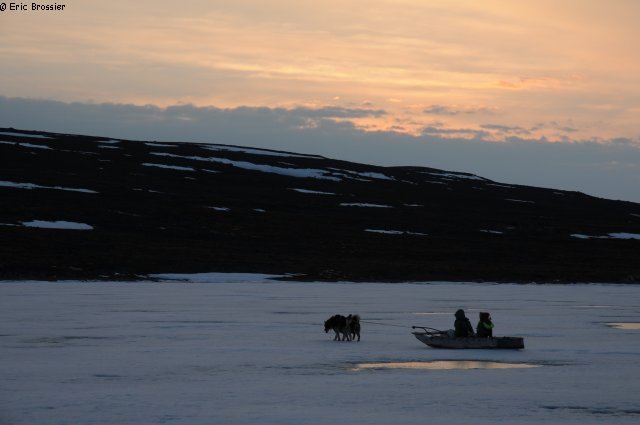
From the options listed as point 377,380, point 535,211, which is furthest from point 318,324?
point 535,211

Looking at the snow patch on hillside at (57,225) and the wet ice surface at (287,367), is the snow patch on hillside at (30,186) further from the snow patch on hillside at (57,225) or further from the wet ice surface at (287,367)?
the wet ice surface at (287,367)

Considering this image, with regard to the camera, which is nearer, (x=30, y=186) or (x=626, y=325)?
(x=626, y=325)

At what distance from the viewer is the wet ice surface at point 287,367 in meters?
16.6

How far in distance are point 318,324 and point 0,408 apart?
62.1ft

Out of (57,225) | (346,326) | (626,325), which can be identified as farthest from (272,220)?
(346,326)

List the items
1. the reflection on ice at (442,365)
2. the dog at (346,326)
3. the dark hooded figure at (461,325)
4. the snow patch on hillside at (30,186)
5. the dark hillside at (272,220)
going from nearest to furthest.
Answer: the reflection on ice at (442,365), the dark hooded figure at (461,325), the dog at (346,326), the dark hillside at (272,220), the snow patch on hillside at (30,186)

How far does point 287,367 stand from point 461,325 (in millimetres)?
6507

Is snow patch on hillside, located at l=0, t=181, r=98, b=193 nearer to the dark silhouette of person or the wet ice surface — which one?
the wet ice surface

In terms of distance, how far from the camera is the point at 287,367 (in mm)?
22484

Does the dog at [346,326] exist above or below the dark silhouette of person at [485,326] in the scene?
below

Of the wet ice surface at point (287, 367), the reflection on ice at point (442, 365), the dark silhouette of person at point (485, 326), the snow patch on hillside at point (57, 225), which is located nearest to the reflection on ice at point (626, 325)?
the wet ice surface at point (287, 367)

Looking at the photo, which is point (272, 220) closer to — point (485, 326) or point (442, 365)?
point (485, 326)

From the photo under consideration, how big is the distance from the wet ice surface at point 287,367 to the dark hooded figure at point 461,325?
27.5 inches

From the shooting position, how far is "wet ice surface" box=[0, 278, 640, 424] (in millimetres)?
16641
